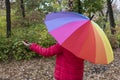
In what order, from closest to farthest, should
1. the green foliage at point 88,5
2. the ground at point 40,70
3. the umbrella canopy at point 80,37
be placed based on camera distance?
the umbrella canopy at point 80,37 < the ground at point 40,70 < the green foliage at point 88,5

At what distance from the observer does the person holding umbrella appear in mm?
3689

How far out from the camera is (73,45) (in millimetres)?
3672

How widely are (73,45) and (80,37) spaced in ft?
0.48

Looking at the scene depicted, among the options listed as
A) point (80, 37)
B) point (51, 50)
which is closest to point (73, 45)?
point (80, 37)

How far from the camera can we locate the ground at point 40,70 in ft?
25.2

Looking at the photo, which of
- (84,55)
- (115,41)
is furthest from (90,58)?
(115,41)

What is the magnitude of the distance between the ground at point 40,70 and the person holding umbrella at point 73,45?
12.1ft

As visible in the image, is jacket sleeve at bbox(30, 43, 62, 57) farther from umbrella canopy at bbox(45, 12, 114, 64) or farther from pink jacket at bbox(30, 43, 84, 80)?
umbrella canopy at bbox(45, 12, 114, 64)

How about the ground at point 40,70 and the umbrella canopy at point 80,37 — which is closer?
the umbrella canopy at point 80,37

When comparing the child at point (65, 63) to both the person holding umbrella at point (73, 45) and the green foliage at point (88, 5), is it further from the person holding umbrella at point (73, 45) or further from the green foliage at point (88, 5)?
the green foliage at point (88, 5)

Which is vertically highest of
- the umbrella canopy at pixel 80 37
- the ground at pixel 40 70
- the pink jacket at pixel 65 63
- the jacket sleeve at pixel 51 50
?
the umbrella canopy at pixel 80 37

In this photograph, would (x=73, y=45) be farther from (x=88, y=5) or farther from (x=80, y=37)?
(x=88, y=5)

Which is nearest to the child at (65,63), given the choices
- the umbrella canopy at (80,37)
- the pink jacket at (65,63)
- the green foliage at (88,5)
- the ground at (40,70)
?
the pink jacket at (65,63)

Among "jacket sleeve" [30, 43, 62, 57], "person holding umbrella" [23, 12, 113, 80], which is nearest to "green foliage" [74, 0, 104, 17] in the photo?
"person holding umbrella" [23, 12, 113, 80]
